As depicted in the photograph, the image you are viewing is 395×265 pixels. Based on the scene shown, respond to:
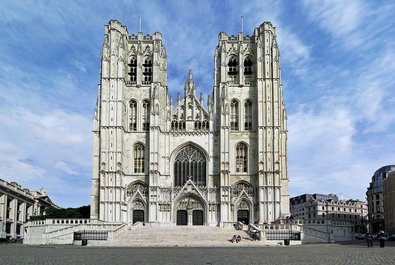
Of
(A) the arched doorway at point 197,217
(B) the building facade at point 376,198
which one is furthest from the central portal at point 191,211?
(B) the building facade at point 376,198

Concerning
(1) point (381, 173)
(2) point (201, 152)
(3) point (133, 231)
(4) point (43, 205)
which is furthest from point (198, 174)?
(1) point (381, 173)

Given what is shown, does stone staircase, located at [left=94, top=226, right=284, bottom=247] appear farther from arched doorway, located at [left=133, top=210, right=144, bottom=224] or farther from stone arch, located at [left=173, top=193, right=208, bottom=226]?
stone arch, located at [left=173, top=193, right=208, bottom=226]

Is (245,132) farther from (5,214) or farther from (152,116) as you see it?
(5,214)

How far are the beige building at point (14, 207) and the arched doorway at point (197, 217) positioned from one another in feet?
79.5

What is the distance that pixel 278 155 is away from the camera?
214 ft

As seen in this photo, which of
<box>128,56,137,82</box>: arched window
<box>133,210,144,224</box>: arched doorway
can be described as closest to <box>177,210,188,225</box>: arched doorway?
<box>133,210,144,224</box>: arched doorway

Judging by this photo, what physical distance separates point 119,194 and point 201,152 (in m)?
11.9

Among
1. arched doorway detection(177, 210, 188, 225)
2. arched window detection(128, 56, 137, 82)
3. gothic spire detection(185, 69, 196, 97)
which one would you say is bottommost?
arched doorway detection(177, 210, 188, 225)

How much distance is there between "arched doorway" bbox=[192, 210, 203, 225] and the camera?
65625 millimetres

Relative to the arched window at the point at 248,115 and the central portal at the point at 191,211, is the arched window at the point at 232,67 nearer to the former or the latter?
the arched window at the point at 248,115

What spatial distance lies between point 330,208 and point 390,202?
1506 inches

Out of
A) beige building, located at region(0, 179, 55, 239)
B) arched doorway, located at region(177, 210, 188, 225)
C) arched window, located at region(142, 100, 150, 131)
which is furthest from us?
beige building, located at region(0, 179, 55, 239)

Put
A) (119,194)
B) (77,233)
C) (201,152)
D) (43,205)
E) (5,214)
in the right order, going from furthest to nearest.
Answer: (43,205), (5,214), (201,152), (119,194), (77,233)

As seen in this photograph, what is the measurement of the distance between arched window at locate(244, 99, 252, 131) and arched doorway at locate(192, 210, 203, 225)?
1258 cm
